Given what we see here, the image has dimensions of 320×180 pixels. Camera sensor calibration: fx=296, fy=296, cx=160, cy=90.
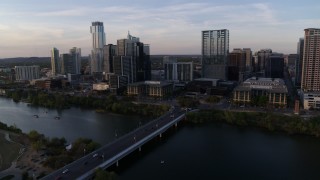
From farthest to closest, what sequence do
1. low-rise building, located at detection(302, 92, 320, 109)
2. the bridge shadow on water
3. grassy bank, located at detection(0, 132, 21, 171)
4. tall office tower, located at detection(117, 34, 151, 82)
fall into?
A: tall office tower, located at detection(117, 34, 151, 82)
low-rise building, located at detection(302, 92, 320, 109)
the bridge shadow on water
grassy bank, located at detection(0, 132, 21, 171)

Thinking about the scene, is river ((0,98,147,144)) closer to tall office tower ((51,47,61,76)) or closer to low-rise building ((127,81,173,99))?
low-rise building ((127,81,173,99))

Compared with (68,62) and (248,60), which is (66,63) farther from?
Answer: (248,60)

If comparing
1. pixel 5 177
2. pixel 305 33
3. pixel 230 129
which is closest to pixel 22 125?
pixel 5 177

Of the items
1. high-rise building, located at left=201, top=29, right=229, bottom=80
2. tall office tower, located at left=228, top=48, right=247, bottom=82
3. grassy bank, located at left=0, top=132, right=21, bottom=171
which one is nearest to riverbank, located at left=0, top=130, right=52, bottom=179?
grassy bank, located at left=0, top=132, right=21, bottom=171

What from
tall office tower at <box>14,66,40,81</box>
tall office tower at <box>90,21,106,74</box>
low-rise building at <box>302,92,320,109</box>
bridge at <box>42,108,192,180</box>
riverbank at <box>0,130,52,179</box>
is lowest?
riverbank at <box>0,130,52,179</box>

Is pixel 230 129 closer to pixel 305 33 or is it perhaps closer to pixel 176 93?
pixel 176 93

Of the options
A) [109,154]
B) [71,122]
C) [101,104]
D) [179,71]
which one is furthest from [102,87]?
[109,154]

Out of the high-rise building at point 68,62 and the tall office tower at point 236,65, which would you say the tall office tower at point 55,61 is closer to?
the high-rise building at point 68,62
